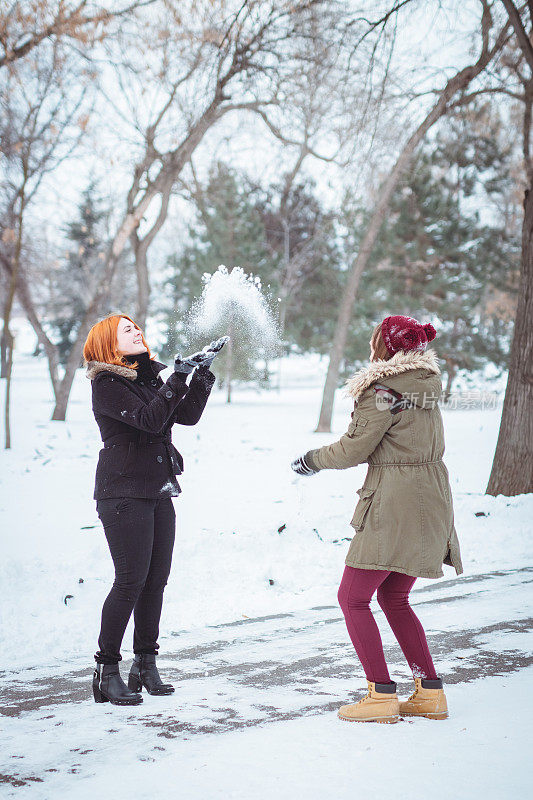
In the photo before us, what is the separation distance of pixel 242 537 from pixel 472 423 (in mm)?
12442

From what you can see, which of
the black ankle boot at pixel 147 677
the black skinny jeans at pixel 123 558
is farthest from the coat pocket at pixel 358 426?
the black ankle boot at pixel 147 677

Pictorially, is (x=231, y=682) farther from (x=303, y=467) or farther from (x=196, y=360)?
(x=196, y=360)

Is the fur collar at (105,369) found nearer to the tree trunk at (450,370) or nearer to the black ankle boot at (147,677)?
the black ankle boot at (147,677)

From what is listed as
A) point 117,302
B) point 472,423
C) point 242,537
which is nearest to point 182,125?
point 472,423

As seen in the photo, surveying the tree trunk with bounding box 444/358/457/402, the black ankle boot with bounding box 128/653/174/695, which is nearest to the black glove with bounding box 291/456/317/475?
the black ankle boot with bounding box 128/653/174/695

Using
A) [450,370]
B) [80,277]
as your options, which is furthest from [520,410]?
[80,277]

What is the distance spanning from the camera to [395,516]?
356cm

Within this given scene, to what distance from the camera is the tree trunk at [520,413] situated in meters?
9.38

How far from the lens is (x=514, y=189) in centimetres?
2622

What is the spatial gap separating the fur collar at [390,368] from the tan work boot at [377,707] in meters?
1.34

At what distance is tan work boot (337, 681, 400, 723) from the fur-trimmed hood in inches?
51.9

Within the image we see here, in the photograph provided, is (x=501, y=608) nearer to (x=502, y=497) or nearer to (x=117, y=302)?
(x=502, y=497)

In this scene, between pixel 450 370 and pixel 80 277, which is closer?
pixel 450 370

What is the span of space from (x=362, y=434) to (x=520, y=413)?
21.1ft
